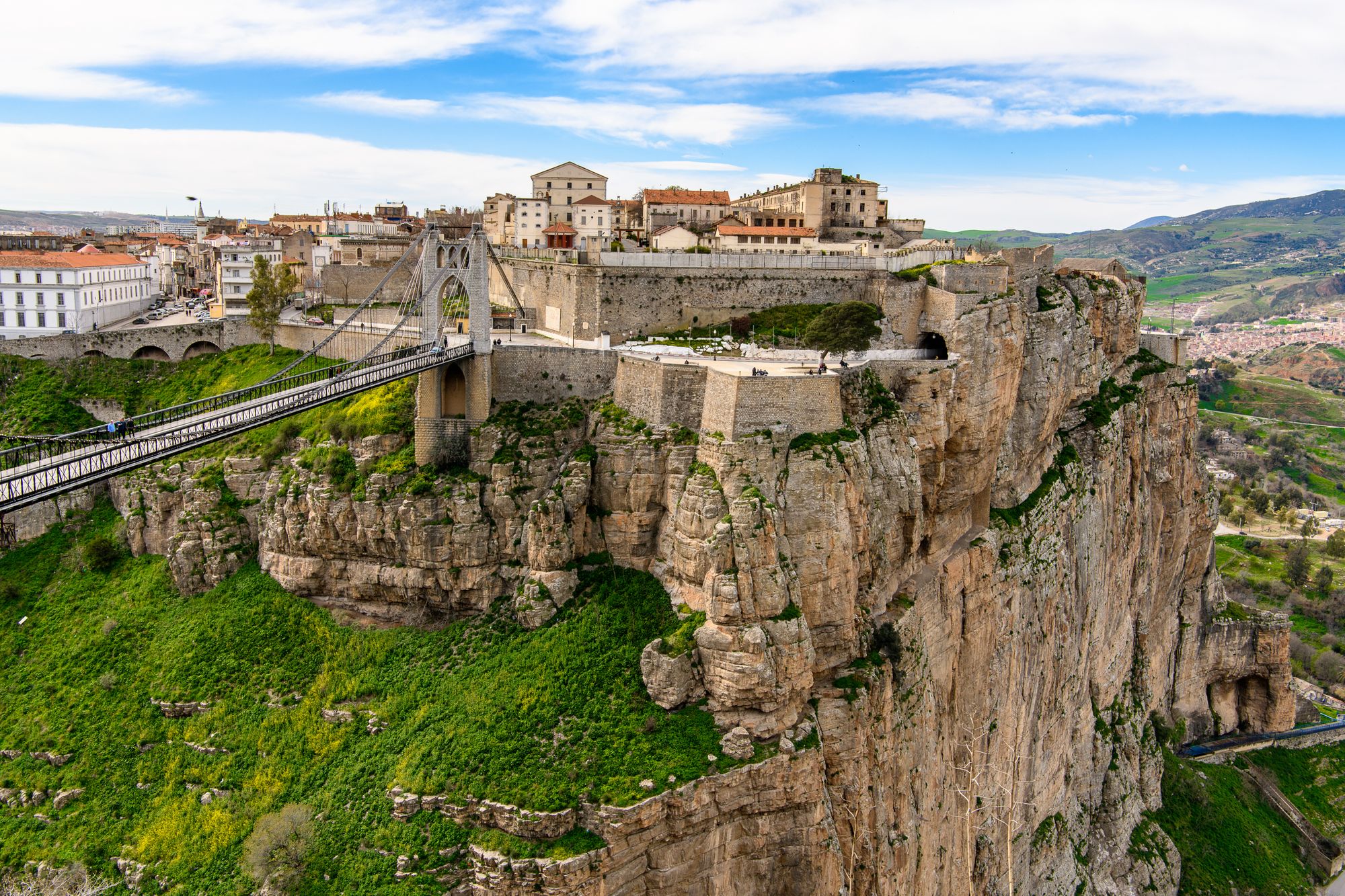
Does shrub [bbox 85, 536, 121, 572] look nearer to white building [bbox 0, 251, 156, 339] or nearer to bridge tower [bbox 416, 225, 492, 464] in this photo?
bridge tower [bbox 416, 225, 492, 464]

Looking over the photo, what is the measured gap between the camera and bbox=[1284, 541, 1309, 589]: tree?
248ft

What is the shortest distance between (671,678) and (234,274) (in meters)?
40.3

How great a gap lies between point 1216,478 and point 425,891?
305 feet

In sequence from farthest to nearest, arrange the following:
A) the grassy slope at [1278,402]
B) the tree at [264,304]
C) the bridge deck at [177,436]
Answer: the grassy slope at [1278,402] → the tree at [264,304] → the bridge deck at [177,436]

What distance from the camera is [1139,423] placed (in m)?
47.3

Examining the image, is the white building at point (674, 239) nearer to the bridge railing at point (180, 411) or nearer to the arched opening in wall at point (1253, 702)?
the bridge railing at point (180, 411)

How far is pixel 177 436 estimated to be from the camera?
86.9ft

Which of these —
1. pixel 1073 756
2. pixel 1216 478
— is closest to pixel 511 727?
pixel 1073 756

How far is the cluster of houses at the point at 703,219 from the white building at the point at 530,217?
0.04 meters

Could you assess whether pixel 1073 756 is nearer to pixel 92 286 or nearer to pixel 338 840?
pixel 338 840

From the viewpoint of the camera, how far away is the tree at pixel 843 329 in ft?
113

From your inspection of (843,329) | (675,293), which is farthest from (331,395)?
(843,329)

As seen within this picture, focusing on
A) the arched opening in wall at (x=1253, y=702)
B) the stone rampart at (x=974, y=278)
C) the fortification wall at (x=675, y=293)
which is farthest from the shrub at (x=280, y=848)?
the arched opening in wall at (x=1253, y=702)

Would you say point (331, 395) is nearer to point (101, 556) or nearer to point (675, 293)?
point (101, 556)
